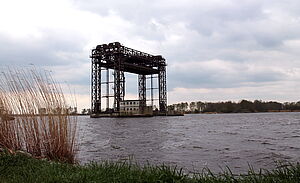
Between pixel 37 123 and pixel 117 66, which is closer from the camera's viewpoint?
pixel 37 123

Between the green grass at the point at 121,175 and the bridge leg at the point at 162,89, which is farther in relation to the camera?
the bridge leg at the point at 162,89

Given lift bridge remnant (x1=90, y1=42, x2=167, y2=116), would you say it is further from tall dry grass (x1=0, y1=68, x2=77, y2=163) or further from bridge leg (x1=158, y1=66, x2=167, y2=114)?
tall dry grass (x1=0, y1=68, x2=77, y2=163)

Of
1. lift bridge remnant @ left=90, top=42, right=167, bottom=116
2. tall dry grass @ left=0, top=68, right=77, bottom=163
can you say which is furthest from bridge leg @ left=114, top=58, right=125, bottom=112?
tall dry grass @ left=0, top=68, right=77, bottom=163

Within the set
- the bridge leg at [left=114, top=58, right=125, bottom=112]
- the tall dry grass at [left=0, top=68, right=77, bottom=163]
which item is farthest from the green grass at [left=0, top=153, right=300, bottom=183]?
the bridge leg at [left=114, top=58, right=125, bottom=112]

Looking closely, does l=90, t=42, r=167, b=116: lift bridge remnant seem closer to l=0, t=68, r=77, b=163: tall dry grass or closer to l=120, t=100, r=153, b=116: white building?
l=120, t=100, r=153, b=116: white building

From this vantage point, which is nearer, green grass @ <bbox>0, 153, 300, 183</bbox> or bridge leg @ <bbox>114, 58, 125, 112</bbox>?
green grass @ <bbox>0, 153, 300, 183</bbox>

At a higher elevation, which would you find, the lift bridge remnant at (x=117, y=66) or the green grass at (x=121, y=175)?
the lift bridge remnant at (x=117, y=66)

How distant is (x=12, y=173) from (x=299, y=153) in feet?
28.0

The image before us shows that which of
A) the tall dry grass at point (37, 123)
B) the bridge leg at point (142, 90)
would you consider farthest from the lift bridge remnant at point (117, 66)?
the tall dry grass at point (37, 123)

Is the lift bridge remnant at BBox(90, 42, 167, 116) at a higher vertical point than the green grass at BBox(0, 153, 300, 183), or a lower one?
higher

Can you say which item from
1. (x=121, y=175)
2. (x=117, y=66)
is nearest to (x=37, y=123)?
(x=121, y=175)

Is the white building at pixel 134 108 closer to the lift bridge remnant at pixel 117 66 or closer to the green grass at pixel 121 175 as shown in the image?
the lift bridge remnant at pixel 117 66

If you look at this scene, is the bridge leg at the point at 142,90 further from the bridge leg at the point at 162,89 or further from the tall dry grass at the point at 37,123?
the tall dry grass at the point at 37,123

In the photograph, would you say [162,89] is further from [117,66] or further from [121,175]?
[121,175]
